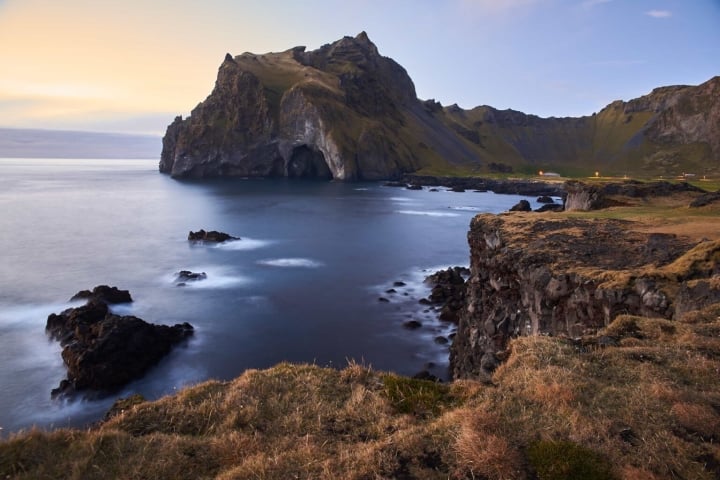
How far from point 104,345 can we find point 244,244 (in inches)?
1728

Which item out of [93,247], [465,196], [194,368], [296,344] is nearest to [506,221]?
[296,344]

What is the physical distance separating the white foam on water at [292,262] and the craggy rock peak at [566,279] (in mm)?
30989

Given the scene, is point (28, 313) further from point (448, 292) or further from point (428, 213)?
point (428, 213)

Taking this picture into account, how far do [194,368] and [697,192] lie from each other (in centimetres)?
4887

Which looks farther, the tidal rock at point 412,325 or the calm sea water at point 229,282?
the tidal rock at point 412,325

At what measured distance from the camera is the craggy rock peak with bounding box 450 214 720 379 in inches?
707

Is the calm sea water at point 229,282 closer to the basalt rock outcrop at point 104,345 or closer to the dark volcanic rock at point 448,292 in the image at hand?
the basalt rock outcrop at point 104,345

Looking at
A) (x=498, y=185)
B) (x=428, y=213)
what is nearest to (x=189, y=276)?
(x=428, y=213)

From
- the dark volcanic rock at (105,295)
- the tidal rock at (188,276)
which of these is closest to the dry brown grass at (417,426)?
the dark volcanic rock at (105,295)

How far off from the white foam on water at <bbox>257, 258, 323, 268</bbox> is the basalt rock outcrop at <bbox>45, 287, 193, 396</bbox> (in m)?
23.5

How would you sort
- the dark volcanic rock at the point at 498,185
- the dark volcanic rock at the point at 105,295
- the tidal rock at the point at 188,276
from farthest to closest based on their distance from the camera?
1. the dark volcanic rock at the point at 498,185
2. the tidal rock at the point at 188,276
3. the dark volcanic rock at the point at 105,295

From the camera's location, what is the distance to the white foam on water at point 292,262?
6134 centimetres

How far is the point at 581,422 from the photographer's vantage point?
28.5ft

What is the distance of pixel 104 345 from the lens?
31312 millimetres
